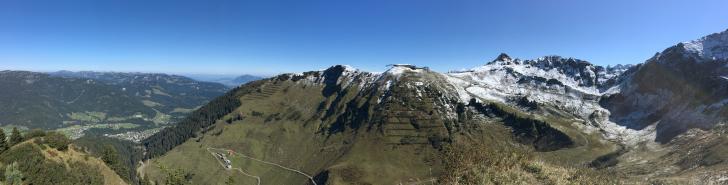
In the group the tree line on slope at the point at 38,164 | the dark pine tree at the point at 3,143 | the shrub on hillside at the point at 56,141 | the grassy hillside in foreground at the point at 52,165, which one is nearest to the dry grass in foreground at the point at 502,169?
the tree line on slope at the point at 38,164

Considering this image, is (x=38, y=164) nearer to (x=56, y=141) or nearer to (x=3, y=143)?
(x=3, y=143)

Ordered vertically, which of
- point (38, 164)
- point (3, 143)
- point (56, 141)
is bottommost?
point (38, 164)

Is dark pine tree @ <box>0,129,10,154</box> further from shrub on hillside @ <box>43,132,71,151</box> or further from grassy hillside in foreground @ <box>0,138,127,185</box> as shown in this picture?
shrub on hillside @ <box>43,132,71,151</box>

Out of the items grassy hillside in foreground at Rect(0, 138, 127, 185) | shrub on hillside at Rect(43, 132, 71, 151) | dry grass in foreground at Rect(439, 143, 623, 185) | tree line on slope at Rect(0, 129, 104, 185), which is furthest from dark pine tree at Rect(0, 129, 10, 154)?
dry grass in foreground at Rect(439, 143, 623, 185)

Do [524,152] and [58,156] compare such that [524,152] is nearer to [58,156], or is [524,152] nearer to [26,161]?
[26,161]

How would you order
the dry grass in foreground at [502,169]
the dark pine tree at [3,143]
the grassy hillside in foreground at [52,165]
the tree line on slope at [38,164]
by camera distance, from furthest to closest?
1. the dark pine tree at [3,143]
2. the grassy hillside in foreground at [52,165]
3. the tree line on slope at [38,164]
4. the dry grass in foreground at [502,169]

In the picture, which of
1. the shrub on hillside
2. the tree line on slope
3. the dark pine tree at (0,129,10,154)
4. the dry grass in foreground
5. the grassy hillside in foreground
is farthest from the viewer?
the shrub on hillside

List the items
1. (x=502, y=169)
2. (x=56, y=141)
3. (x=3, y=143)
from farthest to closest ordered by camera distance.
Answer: (x=56, y=141) < (x=3, y=143) < (x=502, y=169)

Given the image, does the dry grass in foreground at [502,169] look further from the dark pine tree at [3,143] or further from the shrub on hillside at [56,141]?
the shrub on hillside at [56,141]

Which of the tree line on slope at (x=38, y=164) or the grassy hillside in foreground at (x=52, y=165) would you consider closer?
the tree line on slope at (x=38, y=164)

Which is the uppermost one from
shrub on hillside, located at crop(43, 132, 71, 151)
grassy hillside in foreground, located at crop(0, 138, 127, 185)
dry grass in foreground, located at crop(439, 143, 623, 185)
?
dry grass in foreground, located at crop(439, 143, 623, 185)

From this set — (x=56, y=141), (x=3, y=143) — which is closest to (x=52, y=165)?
(x=3, y=143)

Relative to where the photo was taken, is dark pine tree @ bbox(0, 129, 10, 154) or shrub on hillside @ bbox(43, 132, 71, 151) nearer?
dark pine tree @ bbox(0, 129, 10, 154)
